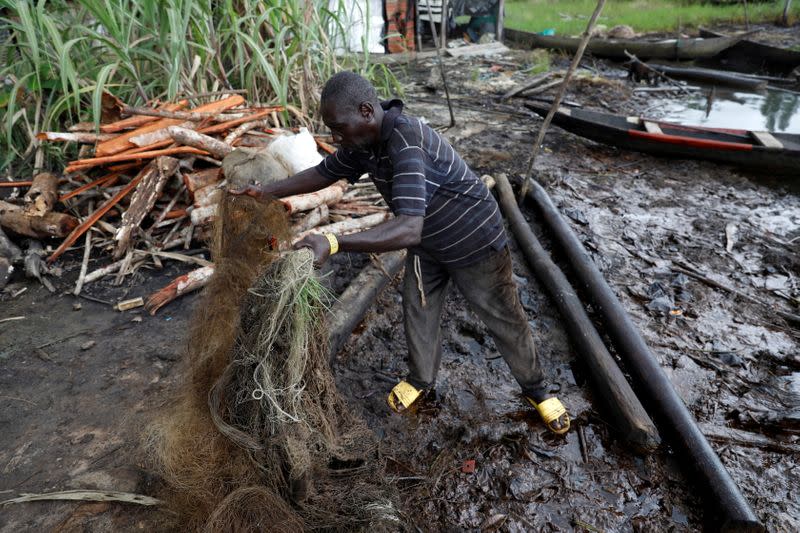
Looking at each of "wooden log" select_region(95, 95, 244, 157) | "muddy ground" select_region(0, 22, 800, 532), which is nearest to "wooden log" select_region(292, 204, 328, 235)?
"muddy ground" select_region(0, 22, 800, 532)

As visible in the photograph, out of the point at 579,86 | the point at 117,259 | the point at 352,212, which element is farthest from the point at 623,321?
the point at 579,86

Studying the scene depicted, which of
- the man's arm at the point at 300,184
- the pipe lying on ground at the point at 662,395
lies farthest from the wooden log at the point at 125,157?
the pipe lying on ground at the point at 662,395

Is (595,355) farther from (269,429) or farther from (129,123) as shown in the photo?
(129,123)

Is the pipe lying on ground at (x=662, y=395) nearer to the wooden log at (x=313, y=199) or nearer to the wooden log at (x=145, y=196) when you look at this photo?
the wooden log at (x=313, y=199)

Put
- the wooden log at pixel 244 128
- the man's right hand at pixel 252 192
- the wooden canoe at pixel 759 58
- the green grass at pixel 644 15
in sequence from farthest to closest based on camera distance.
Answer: the green grass at pixel 644 15 < the wooden canoe at pixel 759 58 < the wooden log at pixel 244 128 < the man's right hand at pixel 252 192

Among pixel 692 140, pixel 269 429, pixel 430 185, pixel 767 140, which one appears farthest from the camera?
pixel 692 140

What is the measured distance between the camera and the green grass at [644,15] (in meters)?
17.1

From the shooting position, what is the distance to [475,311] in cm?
305

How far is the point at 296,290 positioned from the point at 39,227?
3.78m

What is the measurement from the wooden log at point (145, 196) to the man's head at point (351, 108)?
2.89m

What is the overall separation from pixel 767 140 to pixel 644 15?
47.1 ft

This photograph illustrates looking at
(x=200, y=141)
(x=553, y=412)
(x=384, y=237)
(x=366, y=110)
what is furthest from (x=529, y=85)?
(x=384, y=237)

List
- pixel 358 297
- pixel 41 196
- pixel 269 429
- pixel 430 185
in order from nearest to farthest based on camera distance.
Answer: pixel 269 429 → pixel 430 185 → pixel 358 297 → pixel 41 196

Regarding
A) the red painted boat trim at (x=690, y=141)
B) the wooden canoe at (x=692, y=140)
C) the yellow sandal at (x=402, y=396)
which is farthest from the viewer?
the red painted boat trim at (x=690, y=141)
